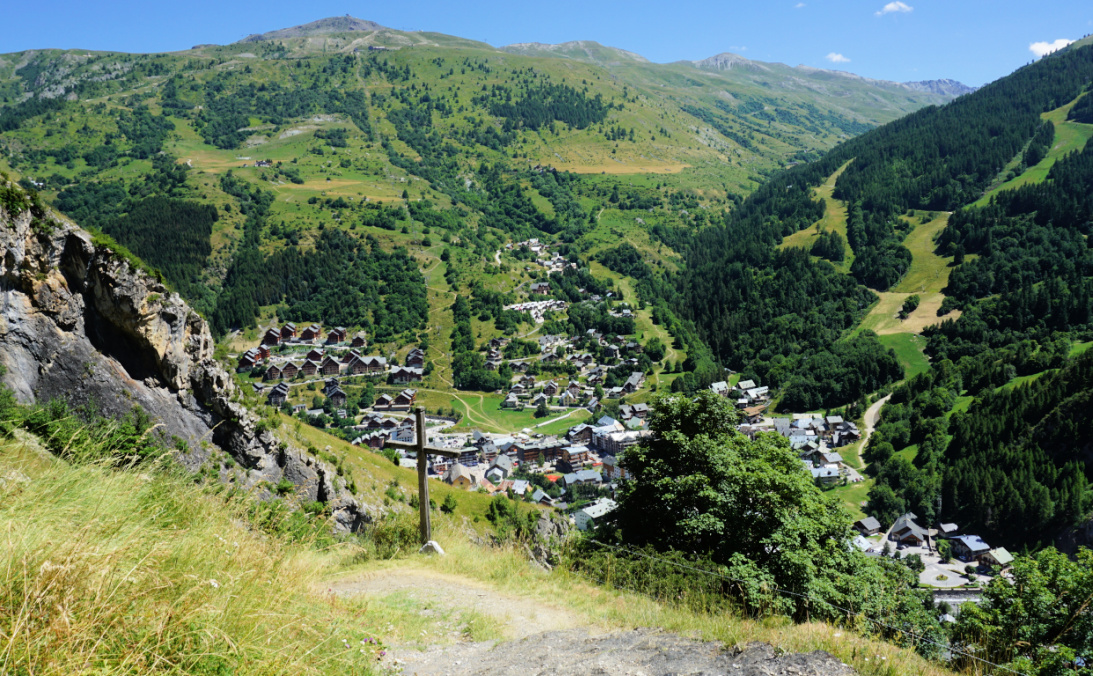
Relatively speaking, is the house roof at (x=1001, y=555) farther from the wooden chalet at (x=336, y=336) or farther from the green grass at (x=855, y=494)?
the wooden chalet at (x=336, y=336)

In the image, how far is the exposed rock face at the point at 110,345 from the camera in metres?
13.1

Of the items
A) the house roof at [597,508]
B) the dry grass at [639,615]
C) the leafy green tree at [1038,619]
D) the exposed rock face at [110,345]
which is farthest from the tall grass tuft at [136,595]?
the house roof at [597,508]

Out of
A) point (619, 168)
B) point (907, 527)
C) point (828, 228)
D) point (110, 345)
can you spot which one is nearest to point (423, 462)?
point (110, 345)

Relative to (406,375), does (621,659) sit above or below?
above

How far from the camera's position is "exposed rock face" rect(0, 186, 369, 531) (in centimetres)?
1306

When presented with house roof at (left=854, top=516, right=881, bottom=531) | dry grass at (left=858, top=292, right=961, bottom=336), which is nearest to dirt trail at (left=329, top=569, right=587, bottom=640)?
house roof at (left=854, top=516, right=881, bottom=531)

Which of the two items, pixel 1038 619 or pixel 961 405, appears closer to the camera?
pixel 1038 619

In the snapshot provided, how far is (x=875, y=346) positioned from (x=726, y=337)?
23.8m

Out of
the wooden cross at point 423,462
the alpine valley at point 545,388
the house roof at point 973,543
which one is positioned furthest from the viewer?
the house roof at point 973,543

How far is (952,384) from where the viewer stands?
246 feet

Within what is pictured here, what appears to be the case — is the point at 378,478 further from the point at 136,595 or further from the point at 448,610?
the point at 136,595

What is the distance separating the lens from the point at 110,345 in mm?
15305

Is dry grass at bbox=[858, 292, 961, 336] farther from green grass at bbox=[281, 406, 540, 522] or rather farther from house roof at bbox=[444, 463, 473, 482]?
green grass at bbox=[281, 406, 540, 522]

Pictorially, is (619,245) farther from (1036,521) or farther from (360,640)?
(360,640)
